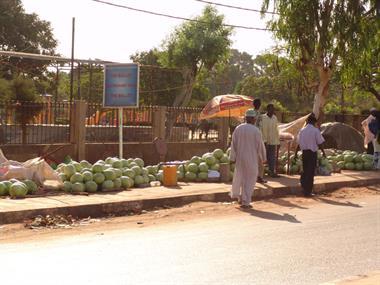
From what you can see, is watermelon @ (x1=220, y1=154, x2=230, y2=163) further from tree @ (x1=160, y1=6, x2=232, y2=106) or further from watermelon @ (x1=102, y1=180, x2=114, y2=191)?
tree @ (x1=160, y1=6, x2=232, y2=106)

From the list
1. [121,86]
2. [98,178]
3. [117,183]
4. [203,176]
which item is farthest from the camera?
[121,86]

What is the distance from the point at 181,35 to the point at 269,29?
1887 cm

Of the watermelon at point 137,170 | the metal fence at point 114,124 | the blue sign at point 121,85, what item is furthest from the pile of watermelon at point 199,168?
the metal fence at point 114,124

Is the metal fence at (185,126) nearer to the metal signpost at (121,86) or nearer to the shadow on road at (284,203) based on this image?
the metal signpost at (121,86)

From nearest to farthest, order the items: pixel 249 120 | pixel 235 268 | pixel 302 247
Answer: pixel 235 268, pixel 302 247, pixel 249 120

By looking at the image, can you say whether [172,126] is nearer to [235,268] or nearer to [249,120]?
[249,120]

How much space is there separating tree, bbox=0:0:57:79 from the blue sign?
27.3 meters

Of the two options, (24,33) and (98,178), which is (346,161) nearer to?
(98,178)

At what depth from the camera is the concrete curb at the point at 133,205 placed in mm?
9891

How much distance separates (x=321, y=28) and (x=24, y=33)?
100 ft

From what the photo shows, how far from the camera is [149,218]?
422 inches

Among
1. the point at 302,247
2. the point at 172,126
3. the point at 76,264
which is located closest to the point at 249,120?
the point at 302,247

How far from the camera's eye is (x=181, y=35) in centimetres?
3812

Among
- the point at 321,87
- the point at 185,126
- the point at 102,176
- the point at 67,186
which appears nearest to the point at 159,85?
the point at 185,126
